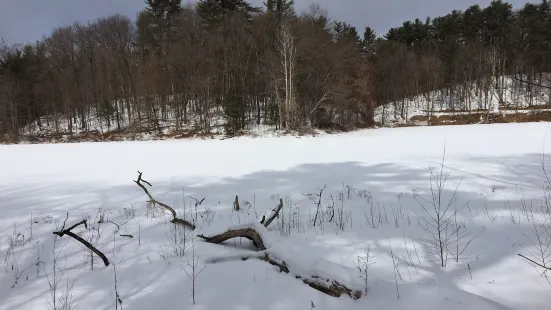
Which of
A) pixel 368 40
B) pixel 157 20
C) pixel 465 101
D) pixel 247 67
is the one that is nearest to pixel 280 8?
pixel 247 67

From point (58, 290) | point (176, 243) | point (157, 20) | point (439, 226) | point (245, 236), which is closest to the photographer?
point (58, 290)

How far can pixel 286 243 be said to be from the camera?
173 inches

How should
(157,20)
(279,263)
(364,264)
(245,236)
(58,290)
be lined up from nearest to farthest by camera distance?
1. (58,290)
2. (279,263)
3. (364,264)
4. (245,236)
5. (157,20)

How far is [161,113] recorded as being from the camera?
47.1 m

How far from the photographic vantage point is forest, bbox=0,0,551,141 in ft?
110

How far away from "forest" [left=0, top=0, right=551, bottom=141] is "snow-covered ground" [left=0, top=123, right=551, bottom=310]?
21773mm

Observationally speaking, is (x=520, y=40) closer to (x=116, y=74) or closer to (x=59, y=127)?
(x=116, y=74)

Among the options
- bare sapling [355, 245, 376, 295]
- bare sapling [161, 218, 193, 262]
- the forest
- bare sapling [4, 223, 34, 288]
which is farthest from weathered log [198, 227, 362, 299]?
the forest

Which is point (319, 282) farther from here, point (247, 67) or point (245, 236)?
point (247, 67)

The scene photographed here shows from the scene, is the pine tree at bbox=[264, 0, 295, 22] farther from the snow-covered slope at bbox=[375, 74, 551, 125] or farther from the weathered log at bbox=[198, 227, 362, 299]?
the weathered log at bbox=[198, 227, 362, 299]

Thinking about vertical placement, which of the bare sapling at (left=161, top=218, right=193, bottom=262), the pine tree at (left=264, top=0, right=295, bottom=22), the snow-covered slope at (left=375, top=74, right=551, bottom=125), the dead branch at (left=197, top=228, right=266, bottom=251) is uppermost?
the pine tree at (left=264, top=0, right=295, bottom=22)

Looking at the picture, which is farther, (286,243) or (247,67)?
(247,67)

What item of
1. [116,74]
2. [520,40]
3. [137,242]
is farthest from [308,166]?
[520,40]

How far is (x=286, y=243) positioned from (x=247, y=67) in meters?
35.7
